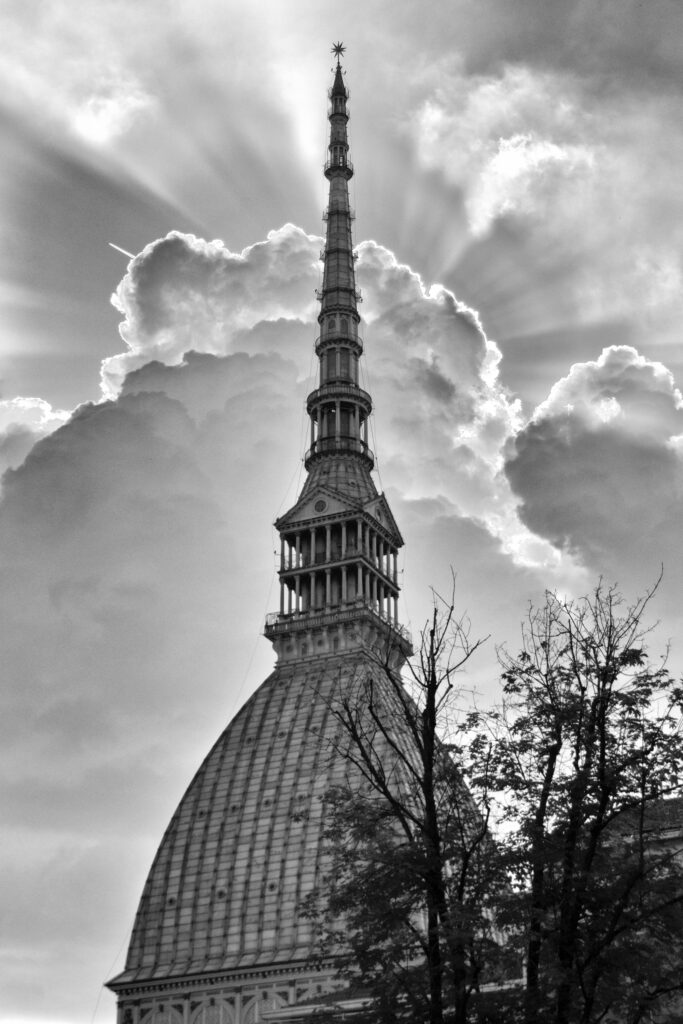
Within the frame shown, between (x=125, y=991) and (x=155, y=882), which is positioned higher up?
(x=155, y=882)

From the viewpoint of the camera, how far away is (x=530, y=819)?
39.3 meters

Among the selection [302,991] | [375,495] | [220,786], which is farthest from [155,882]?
[375,495]

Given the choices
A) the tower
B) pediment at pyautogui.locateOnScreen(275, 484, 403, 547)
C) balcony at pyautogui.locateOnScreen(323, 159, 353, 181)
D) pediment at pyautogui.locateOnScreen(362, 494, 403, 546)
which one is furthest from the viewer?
balcony at pyautogui.locateOnScreen(323, 159, 353, 181)

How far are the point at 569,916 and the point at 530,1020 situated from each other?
2.81 metres

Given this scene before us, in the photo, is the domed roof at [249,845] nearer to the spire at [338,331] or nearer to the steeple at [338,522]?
the steeple at [338,522]

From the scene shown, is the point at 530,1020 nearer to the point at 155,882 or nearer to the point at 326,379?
the point at 155,882

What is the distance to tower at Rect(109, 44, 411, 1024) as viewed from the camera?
122500 millimetres

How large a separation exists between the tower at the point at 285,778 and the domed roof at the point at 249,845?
0.47 ft

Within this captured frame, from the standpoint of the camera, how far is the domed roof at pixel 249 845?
4938 inches

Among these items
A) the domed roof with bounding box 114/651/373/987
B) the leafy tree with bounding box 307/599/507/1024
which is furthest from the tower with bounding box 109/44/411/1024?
the leafy tree with bounding box 307/599/507/1024

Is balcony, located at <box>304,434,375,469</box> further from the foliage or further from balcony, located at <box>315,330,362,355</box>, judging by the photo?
the foliage

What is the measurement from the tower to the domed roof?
14 cm

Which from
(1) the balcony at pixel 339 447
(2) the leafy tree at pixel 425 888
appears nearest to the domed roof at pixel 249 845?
(1) the balcony at pixel 339 447

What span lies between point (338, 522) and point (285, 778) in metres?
27.7
